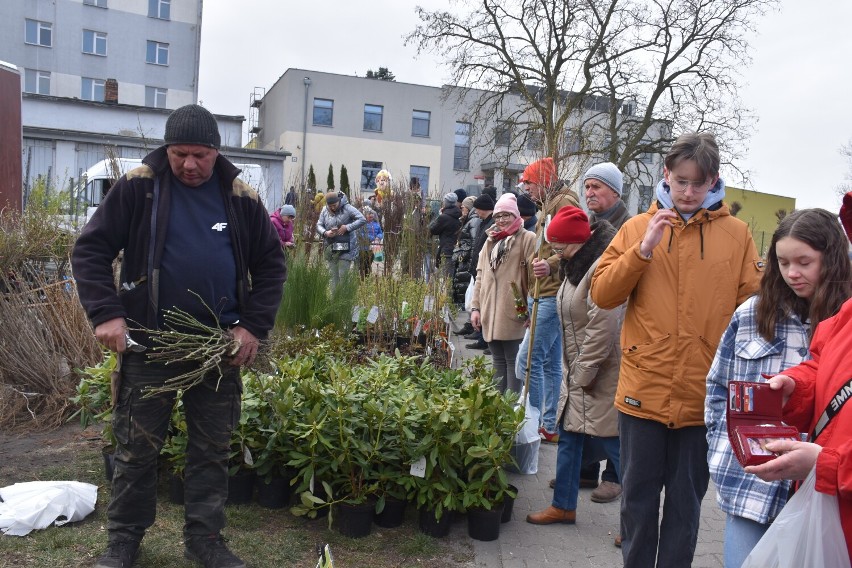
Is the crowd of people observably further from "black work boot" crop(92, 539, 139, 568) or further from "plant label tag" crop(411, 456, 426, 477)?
"plant label tag" crop(411, 456, 426, 477)

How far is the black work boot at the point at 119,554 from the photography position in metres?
3.30

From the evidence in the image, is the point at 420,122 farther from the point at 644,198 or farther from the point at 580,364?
the point at 580,364

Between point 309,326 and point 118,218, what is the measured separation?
3.88 m

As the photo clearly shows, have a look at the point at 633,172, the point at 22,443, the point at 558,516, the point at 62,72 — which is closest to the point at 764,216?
the point at 633,172

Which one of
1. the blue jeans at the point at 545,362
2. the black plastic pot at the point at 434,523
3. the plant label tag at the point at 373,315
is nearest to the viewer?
the black plastic pot at the point at 434,523

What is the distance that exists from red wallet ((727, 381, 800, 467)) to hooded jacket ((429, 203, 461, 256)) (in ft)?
31.9

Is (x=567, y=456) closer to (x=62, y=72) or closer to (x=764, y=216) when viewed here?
(x=764, y=216)

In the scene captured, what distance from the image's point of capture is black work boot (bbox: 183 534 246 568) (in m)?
3.42

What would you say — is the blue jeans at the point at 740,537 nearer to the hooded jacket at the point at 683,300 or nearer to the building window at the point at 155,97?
the hooded jacket at the point at 683,300

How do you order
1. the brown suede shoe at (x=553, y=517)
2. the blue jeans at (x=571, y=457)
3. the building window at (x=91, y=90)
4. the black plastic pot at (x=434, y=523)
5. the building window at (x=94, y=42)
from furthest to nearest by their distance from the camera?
1. the building window at (x=91, y=90)
2. the building window at (x=94, y=42)
3. the brown suede shoe at (x=553, y=517)
4. the blue jeans at (x=571, y=457)
5. the black plastic pot at (x=434, y=523)

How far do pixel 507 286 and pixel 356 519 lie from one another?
243 cm

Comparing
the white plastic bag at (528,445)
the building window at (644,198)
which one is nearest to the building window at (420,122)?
the building window at (644,198)

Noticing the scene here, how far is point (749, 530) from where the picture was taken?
95.0 inches

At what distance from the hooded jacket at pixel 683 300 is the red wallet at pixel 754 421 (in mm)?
883
